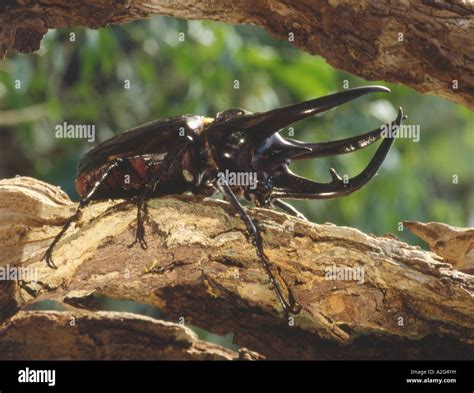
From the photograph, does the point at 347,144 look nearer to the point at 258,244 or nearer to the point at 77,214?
the point at 258,244

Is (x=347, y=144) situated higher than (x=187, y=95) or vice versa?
(x=187, y=95)

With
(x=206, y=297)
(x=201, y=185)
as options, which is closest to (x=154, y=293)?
(x=206, y=297)

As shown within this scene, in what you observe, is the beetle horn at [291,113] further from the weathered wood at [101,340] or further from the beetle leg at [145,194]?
the weathered wood at [101,340]

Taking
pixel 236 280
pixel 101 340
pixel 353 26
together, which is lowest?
pixel 101 340

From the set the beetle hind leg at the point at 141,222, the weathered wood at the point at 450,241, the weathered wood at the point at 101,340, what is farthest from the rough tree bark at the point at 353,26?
the weathered wood at the point at 101,340

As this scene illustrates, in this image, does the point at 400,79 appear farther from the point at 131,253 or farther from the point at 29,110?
the point at 29,110

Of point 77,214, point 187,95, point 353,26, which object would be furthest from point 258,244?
point 187,95

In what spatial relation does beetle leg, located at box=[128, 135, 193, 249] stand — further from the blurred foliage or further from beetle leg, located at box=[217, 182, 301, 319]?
the blurred foliage
